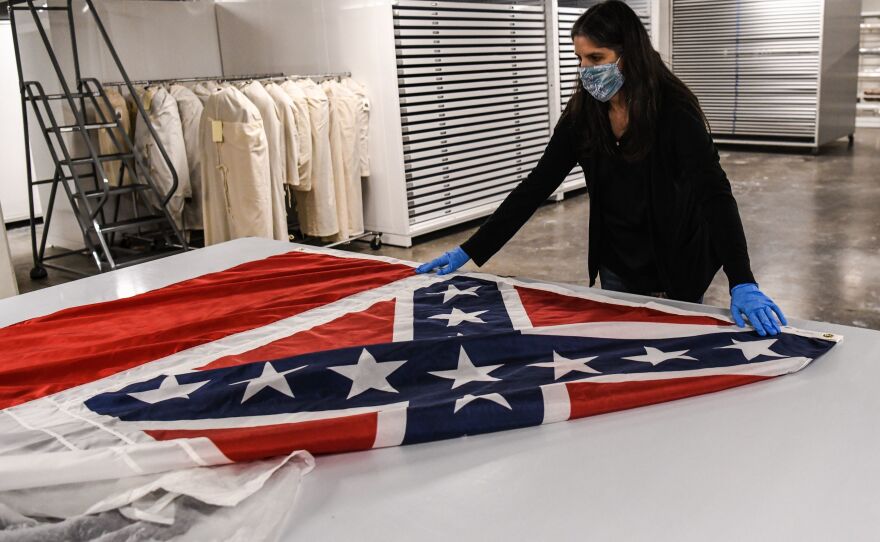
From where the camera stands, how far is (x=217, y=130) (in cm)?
546

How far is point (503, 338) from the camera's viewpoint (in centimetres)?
175

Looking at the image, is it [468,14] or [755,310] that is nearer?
[755,310]

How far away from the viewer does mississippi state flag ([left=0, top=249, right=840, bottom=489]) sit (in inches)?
53.0

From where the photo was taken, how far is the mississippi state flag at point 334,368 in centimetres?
135

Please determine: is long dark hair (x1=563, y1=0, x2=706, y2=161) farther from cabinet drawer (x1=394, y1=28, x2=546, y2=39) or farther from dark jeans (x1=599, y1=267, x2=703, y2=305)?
cabinet drawer (x1=394, y1=28, x2=546, y2=39)

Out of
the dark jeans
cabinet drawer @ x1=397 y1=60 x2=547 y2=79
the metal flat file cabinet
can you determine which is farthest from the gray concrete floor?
the dark jeans

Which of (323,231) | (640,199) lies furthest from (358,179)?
(640,199)

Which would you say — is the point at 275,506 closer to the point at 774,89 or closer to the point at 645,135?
the point at 645,135

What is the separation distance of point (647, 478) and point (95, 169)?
6.20 meters

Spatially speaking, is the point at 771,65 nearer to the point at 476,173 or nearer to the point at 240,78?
the point at 476,173

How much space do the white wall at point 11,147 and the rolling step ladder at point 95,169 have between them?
181 cm

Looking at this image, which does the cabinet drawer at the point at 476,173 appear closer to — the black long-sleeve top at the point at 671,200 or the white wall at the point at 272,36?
the white wall at the point at 272,36

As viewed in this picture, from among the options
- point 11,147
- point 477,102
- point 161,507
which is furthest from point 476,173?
point 161,507

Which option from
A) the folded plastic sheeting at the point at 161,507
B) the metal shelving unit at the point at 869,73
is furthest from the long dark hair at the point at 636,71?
the metal shelving unit at the point at 869,73
